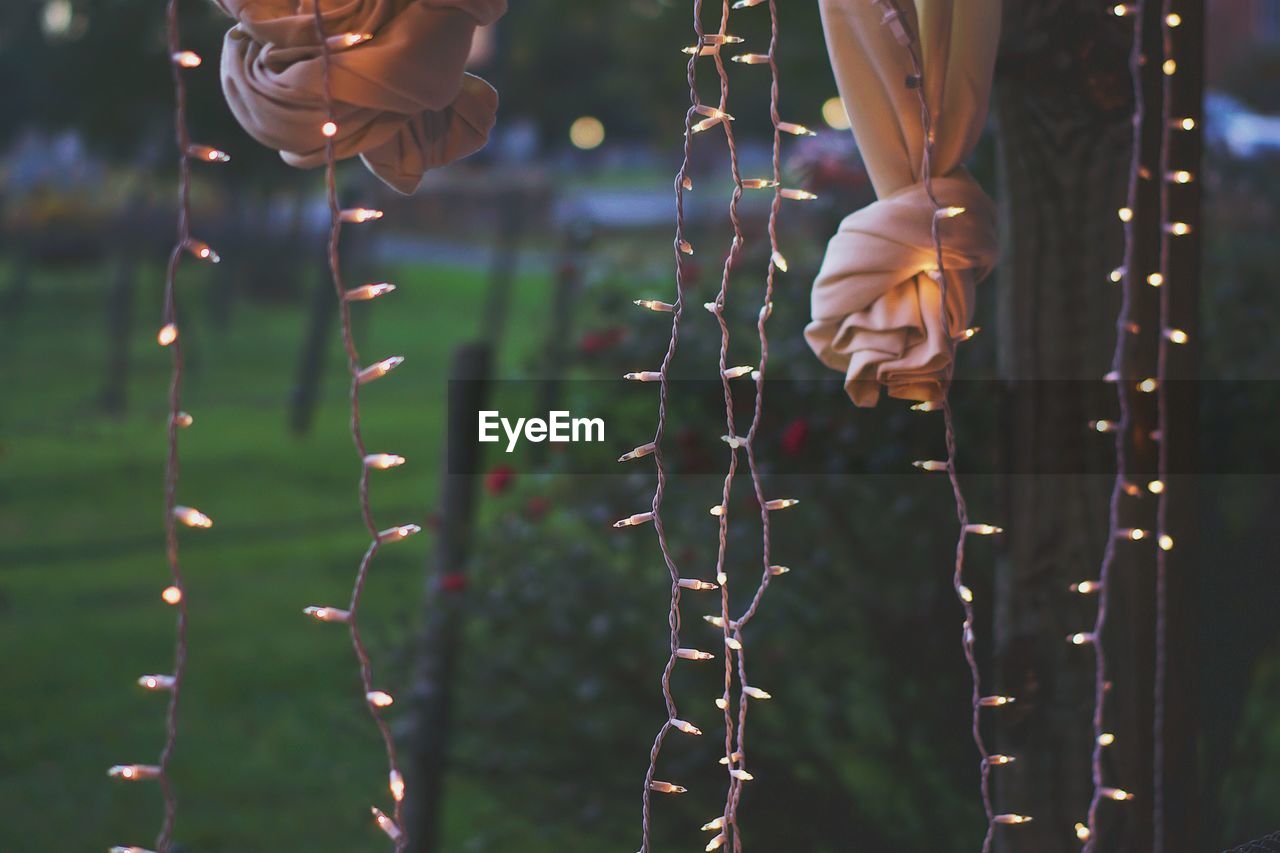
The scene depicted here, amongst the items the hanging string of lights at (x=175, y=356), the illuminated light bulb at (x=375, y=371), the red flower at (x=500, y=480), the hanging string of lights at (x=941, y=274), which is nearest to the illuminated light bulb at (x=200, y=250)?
the hanging string of lights at (x=175, y=356)

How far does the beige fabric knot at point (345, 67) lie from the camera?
957 millimetres

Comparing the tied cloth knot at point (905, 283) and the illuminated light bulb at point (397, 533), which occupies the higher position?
the tied cloth knot at point (905, 283)

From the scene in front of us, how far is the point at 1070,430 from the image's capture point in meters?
1.66

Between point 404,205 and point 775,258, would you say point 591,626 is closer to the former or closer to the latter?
point 775,258

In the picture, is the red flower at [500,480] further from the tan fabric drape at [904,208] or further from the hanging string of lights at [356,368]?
the hanging string of lights at [356,368]

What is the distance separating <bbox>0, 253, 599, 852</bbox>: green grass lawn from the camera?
3559 mm

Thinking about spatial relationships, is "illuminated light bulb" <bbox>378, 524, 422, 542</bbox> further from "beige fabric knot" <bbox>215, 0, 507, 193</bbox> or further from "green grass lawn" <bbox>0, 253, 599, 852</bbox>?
"green grass lawn" <bbox>0, 253, 599, 852</bbox>

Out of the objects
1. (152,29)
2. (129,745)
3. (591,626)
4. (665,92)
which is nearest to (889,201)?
(591,626)

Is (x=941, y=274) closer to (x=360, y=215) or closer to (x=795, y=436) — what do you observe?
(x=360, y=215)

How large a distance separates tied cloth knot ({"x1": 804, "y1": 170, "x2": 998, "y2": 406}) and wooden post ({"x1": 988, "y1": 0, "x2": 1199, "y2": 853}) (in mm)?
415

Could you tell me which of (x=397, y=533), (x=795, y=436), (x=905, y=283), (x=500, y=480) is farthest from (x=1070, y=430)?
(x=500, y=480)

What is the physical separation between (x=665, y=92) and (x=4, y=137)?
2.77 metres

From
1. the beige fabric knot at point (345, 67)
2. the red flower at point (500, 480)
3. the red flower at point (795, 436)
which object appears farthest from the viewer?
the red flower at point (500, 480)

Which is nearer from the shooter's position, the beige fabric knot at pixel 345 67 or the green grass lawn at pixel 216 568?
the beige fabric knot at pixel 345 67
